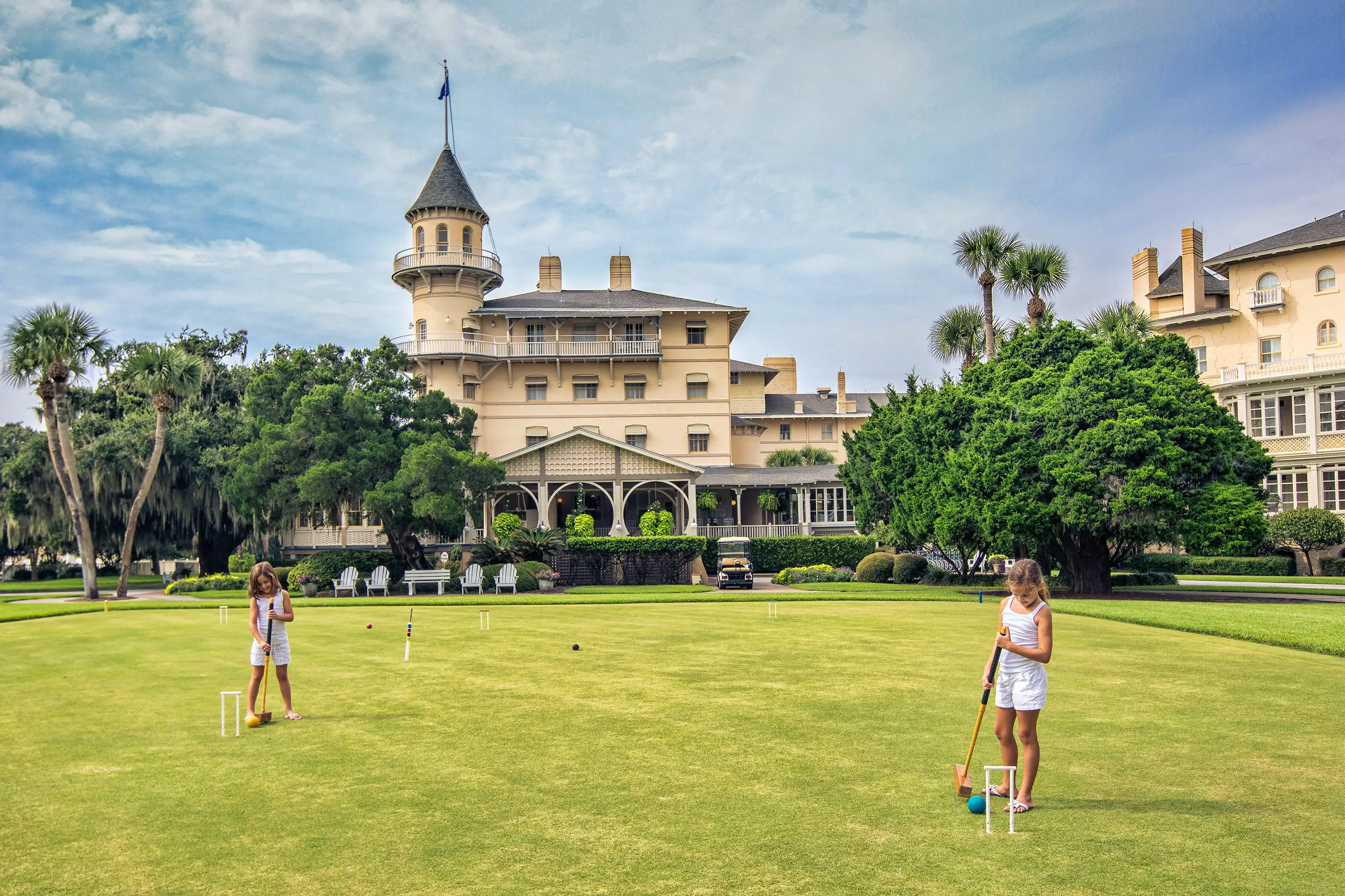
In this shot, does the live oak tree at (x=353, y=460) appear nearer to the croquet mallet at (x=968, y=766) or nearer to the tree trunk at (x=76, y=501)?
the tree trunk at (x=76, y=501)

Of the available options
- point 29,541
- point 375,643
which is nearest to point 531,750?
point 375,643

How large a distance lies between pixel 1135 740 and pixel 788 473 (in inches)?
1762

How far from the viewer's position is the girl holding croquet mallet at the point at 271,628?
425 inches

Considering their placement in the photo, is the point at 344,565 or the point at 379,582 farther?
the point at 344,565

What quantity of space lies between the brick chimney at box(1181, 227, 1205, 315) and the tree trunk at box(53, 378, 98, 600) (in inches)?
2197

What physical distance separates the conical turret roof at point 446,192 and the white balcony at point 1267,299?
142 ft

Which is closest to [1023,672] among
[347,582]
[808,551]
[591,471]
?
[347,582]

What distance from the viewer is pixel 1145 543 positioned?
102ft

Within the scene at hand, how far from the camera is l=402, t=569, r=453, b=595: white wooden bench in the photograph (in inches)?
1414

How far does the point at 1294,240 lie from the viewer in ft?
180

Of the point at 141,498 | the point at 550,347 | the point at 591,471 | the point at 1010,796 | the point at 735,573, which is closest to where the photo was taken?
the point at 1010,796

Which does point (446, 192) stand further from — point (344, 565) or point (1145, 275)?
point (1145, 275)

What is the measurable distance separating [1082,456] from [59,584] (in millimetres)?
43812

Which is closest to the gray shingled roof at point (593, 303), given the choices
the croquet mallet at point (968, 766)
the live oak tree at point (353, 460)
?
the live oak tree at point (353, 460)
